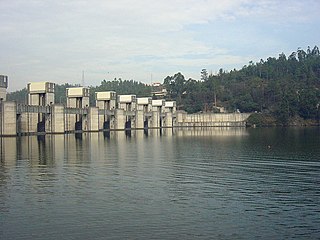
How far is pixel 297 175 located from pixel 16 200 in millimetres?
19156

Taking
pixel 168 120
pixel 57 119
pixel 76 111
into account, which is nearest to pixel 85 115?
pixel 76 111

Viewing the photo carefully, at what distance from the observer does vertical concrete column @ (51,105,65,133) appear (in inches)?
3962

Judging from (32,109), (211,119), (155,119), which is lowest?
(211,119)

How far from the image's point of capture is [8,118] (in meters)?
84.5

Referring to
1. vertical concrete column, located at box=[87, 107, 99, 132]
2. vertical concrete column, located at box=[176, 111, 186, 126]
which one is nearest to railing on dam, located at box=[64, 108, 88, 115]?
vertical concrete column, located at box=[87, 107, 99, 132]

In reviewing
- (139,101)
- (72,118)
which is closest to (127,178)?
(72,118)

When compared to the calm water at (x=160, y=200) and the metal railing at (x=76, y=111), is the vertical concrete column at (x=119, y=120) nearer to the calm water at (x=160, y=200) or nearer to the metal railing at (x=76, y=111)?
the metal railing at (x=76, y=111)

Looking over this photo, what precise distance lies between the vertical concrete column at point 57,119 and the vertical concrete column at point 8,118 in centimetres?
1535

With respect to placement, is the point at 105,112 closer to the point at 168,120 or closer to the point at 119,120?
the point at 119,120

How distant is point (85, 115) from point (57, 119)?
17.6m

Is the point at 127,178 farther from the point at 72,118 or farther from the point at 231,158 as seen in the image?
the point at 72,118

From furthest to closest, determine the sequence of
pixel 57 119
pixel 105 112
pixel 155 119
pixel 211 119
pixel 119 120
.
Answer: pixel 211 119, pixel 155 119, pixel 119 120, pixel 105 112, pixel 57 119

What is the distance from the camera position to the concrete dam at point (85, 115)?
91.8m

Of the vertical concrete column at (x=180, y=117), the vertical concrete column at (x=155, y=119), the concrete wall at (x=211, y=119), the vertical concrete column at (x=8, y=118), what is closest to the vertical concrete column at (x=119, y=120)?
the vertical concrete column at (x=155, y=119)
